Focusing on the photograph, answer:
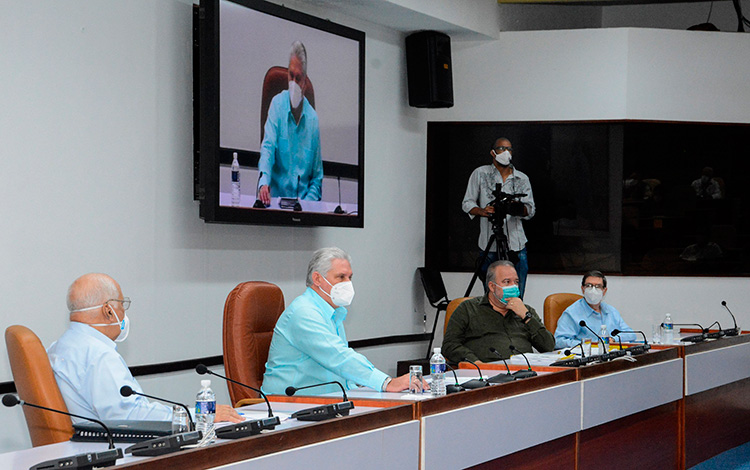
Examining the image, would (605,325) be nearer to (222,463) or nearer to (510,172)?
(510,172)

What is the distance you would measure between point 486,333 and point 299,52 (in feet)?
7.18

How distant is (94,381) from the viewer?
2637 mm

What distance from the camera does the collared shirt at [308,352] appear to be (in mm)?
3363

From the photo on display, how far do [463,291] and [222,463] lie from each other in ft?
17.5

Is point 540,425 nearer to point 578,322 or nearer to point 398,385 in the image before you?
point 398,385

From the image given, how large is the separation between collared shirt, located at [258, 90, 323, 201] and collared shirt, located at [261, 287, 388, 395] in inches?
72.4

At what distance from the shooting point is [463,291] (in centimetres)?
723

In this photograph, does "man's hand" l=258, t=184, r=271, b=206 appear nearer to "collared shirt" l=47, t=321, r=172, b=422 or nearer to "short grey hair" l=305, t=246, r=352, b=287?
"short grey hair" l=305, t=246, r=352, b=287

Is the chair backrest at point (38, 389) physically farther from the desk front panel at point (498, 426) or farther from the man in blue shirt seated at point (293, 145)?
the man in blue shirt seated at point (293, 145)

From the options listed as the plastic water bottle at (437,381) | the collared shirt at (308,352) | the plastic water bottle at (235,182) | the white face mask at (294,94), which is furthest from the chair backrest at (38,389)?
the white face mask at (294,94)

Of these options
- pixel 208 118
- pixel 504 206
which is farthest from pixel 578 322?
pixel 208 118

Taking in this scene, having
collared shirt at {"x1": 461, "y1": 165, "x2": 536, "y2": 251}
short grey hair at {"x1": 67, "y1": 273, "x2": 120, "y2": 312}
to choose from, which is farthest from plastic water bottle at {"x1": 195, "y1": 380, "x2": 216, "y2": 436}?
collared shirt at {"x1": 461, "y1": 165, "x2": 536, "y2": 251}

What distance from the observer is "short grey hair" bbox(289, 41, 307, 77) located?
18.0 feet

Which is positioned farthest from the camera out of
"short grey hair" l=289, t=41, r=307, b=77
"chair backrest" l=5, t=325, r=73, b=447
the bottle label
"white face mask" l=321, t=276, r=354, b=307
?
"short grey hair" l=289, t=41, r=307, b=77
